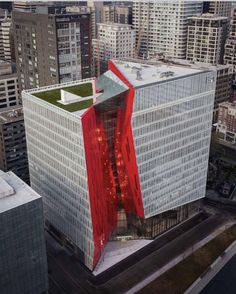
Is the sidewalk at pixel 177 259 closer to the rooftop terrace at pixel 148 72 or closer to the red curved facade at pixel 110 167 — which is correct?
the red curved facade at pixel 110 167

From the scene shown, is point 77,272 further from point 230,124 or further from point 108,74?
point 230,124

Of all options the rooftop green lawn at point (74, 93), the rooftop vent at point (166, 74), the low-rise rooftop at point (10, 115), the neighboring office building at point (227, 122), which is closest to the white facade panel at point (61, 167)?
the rooftop green lawn at point (74, 93)

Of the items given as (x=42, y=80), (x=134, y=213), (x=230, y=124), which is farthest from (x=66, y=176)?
(x=230, y=124)

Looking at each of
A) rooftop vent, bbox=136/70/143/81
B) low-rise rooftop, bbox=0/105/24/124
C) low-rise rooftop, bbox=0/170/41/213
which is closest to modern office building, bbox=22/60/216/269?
rooftop vent, bbox=136/70/143/81

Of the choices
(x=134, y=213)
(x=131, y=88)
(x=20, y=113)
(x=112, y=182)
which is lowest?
(x=134, y=213)

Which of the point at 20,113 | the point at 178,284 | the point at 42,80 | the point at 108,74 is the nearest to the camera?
the point at 178,284

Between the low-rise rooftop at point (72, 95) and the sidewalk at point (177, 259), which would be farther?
the sidewalk at point (177, 259)
